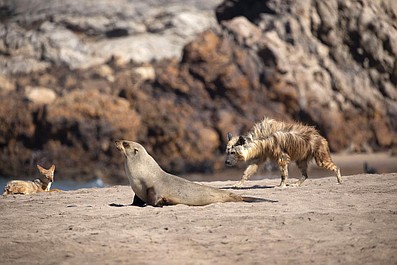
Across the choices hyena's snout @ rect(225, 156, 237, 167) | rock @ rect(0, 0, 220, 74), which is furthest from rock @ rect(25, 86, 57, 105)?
hyena's snout @ rect(225, 156, 237, 167)

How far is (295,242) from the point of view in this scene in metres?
8.42

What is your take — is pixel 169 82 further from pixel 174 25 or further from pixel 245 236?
pixel 245 236

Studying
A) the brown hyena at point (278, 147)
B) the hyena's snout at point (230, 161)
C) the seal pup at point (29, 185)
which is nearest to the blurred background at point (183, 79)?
the seal pup at point (29, 185)

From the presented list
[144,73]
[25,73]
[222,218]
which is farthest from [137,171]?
[25,73]

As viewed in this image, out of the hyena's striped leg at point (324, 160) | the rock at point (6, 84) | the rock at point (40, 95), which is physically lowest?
the rock at point (6, 84)

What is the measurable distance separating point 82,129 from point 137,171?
20.7 meters

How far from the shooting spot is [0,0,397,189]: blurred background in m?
32.1

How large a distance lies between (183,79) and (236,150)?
19.3 metres

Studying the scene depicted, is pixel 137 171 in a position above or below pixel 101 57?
above

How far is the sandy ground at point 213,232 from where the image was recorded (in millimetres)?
7957

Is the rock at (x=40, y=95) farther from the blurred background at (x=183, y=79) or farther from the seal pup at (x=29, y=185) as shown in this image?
the seal pup at (x=29, y=185)

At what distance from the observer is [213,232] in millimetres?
9062

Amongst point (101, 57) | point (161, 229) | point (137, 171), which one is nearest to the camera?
point (161, 229)

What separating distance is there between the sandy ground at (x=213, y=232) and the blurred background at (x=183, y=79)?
15855 mm
